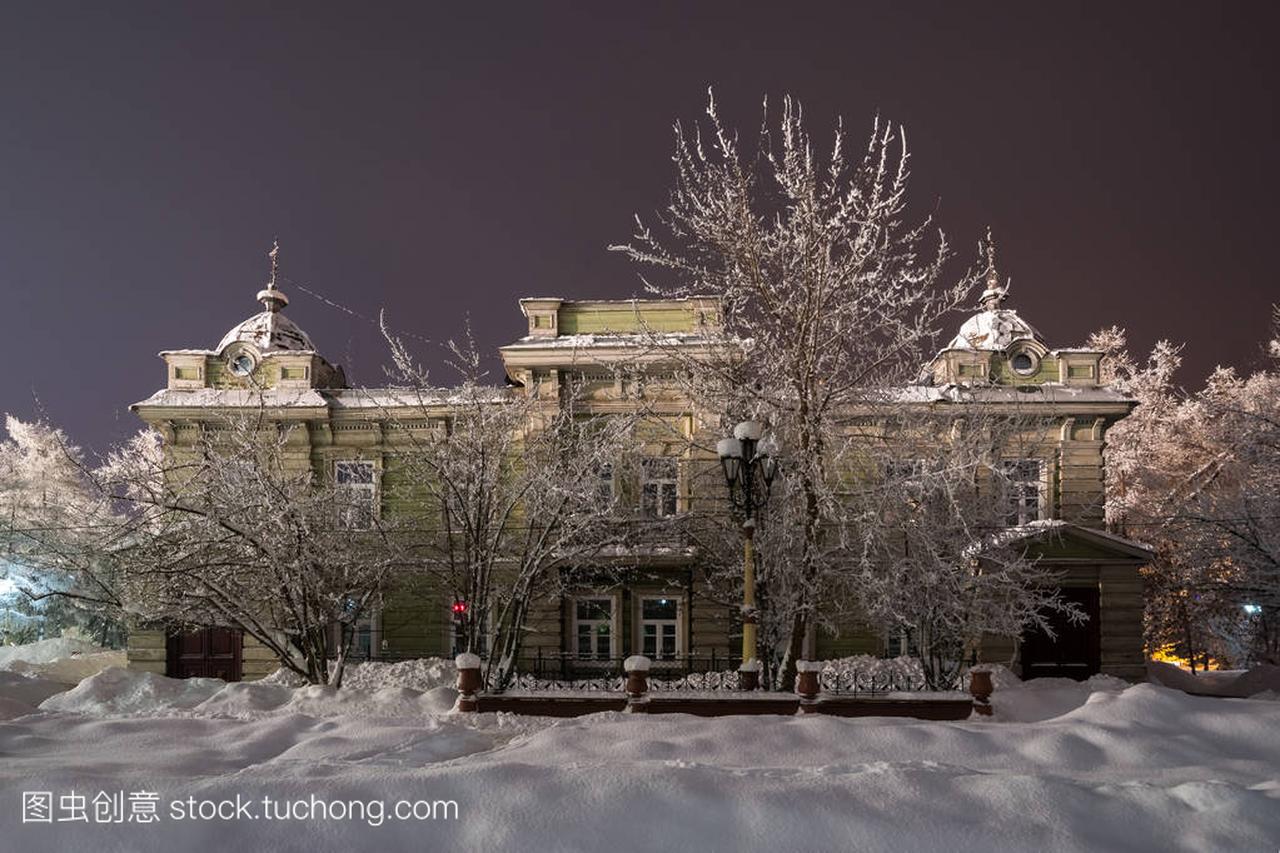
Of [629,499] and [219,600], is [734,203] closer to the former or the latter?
[629,499]

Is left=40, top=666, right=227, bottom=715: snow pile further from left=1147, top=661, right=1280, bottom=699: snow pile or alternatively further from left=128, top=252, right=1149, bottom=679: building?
left=1147, top=661, right=1280, bottom=699: snow pile

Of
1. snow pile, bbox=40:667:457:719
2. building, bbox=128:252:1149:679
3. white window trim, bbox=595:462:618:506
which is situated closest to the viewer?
snow pile, bbox=40:667:457:719

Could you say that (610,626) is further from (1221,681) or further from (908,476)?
(1221,681)

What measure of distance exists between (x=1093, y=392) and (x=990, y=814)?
18310 mm

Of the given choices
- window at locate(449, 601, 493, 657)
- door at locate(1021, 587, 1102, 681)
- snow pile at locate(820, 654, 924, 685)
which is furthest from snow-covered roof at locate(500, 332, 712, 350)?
door at locate(1021, 587, 1102, 681)

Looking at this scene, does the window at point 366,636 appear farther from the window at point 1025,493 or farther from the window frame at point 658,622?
the window at point 1025,493

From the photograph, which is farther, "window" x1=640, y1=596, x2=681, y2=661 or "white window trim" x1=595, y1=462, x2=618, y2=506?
"window" x1=640, y1=596, x2=681, y2=661

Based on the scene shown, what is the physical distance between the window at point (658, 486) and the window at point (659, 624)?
2.48 metres

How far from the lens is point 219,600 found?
17.1 meters

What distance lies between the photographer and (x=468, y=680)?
1312cm

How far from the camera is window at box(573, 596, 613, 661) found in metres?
22.5

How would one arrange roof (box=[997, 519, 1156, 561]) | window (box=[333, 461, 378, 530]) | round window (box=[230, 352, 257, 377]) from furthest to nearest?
round window (box=[230, 352, 257, 377]), roof (box=[997, 519, 1156, 561]), window (box=[333, 461, 378, 530])

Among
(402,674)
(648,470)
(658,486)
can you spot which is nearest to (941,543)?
(658,486)

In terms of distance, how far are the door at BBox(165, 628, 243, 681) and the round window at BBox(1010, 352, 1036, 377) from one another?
20.8m
